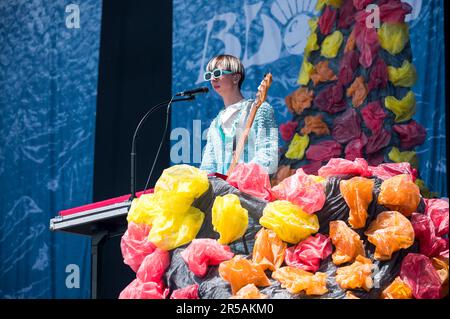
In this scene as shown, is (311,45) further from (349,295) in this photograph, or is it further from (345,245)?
(349,295)

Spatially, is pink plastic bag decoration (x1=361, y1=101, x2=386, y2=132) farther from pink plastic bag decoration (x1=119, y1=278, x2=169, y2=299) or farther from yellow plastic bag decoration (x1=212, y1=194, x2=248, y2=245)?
pink plastic bag decoration (x1=119, y1=278, x2=169, y2=299)

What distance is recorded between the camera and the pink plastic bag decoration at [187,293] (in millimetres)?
2516

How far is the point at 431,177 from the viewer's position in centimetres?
436

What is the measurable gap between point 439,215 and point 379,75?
154 centimetres

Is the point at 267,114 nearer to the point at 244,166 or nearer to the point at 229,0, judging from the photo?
the point at 244,166

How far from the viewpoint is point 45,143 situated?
5324mm

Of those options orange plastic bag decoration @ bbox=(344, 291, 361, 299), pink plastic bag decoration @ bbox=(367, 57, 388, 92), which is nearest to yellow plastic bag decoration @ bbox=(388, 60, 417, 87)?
pink plastic bag decoration @ bbox=(367, 57, 388, 92)

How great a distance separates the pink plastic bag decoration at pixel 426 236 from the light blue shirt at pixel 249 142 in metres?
0.82

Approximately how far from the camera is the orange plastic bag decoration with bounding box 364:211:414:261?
2416 millimetres

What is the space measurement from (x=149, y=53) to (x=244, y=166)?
258 cm

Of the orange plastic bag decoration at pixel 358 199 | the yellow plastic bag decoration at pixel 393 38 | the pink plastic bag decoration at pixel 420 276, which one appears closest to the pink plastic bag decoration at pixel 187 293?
the orange plastic bag decoration at pixel 358 199

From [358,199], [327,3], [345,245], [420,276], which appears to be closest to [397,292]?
[420,276]

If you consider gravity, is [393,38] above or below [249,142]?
above
